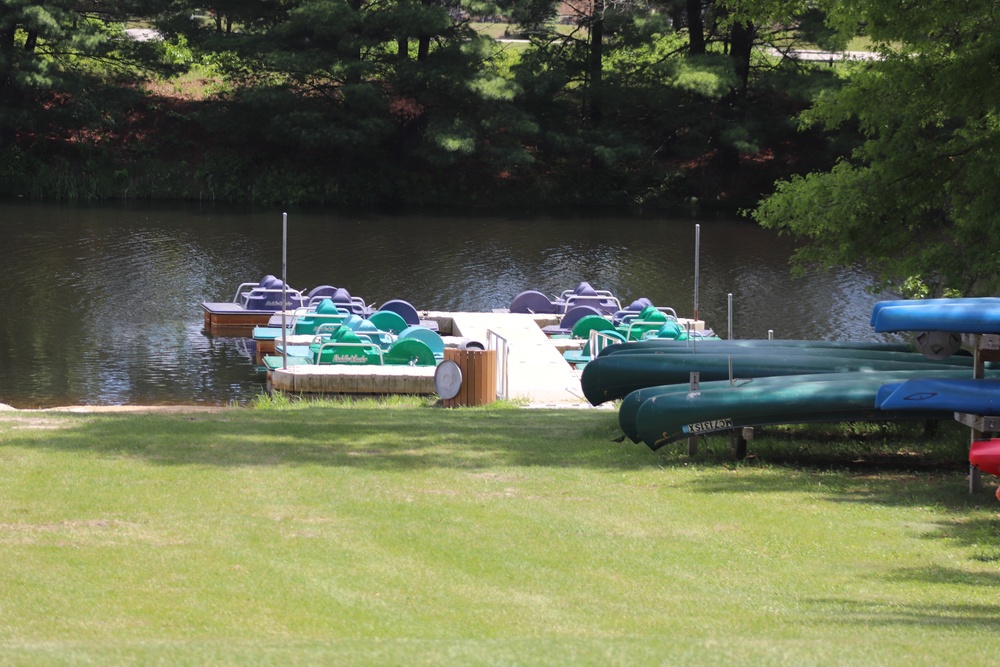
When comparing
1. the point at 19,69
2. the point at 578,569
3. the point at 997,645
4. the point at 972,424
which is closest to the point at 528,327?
the point at 972,424

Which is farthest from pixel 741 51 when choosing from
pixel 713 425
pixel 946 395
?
pixel 946 395

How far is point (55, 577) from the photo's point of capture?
245 inches

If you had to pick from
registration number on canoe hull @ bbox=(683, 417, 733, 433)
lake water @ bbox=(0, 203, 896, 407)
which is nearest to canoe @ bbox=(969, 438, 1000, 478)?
registration number on canoe hull @ bbox=(683, 417, 733, 433)

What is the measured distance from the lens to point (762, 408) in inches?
401

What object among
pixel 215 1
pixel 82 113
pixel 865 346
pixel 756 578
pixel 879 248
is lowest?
pixel 756 578

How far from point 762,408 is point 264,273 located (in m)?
21.2

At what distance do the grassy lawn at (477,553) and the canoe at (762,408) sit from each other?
33 centimetres

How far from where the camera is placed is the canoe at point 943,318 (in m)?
8.89

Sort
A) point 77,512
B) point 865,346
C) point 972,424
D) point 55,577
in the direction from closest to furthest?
A: point 55,577 → point 77,512 → point 972,424 → point 865,346

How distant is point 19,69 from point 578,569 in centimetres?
4017

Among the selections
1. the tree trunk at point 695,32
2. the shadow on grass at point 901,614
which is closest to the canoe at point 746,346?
the shadow on grass at point 901,614

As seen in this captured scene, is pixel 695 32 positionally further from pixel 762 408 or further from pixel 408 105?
pixel 762 408

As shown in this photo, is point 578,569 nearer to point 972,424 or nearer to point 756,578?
point 756,578

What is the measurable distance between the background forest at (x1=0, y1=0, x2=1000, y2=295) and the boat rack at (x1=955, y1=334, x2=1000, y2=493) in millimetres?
28942
